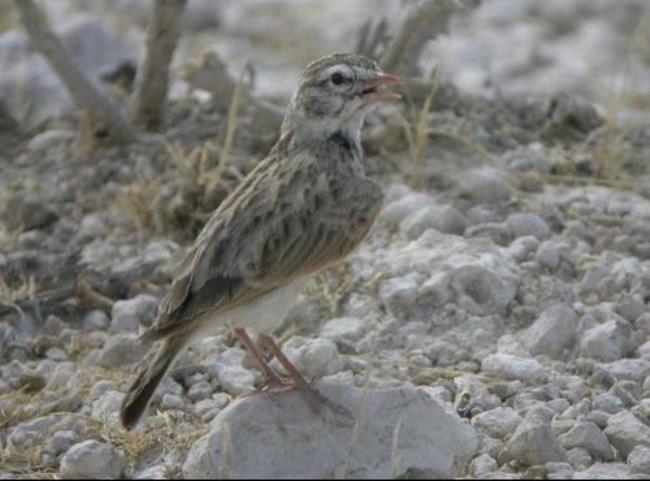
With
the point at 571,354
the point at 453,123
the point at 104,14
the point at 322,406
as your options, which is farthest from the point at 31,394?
the point at 104,14

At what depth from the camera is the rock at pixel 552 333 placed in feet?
22.7

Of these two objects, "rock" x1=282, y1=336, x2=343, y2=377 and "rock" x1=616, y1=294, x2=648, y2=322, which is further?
"rock" x1=616, y1=294, x2=648, y2=322

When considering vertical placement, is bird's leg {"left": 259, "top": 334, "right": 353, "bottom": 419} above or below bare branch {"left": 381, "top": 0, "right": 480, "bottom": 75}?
below

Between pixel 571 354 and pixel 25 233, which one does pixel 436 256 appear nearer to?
pixel 571 354

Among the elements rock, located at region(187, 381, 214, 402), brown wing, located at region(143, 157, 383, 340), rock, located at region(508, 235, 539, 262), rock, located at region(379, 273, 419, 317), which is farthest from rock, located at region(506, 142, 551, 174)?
rock, located at region(187, 381, 214, 402)

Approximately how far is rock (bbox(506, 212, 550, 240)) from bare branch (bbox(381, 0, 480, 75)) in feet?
4.19

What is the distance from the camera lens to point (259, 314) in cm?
605

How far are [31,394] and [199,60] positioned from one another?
282cm

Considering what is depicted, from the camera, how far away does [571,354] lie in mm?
6914

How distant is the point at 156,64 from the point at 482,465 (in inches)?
160

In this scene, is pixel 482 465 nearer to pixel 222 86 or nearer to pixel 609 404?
pixel 609 404

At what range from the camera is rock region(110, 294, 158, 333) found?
7586 mm

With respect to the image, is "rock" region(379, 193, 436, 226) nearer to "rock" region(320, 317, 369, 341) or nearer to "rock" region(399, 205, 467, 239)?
"rock" region(399, 205, 467, 239)

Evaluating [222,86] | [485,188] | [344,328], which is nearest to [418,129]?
[485,188]
